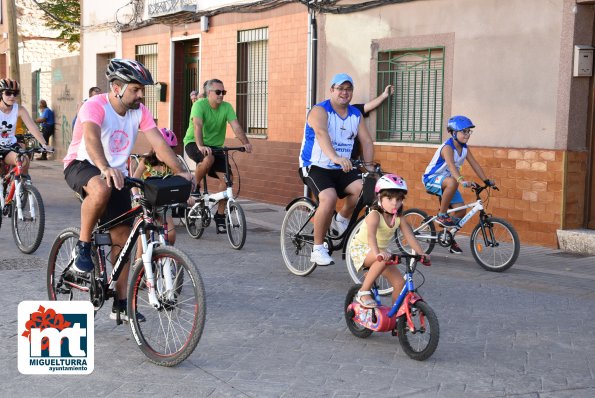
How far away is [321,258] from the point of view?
8.23 metres

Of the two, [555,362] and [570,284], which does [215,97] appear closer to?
[570,284]

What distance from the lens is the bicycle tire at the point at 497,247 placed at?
9.28 m

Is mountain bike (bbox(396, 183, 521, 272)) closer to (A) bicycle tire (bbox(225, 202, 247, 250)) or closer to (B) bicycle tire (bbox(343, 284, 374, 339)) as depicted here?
(A) bicycle tire (bbox(225, 202, 247, 250))

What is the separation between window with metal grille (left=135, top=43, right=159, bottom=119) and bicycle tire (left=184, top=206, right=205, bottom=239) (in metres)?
9.77

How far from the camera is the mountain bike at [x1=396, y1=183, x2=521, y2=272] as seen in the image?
30.6 ft

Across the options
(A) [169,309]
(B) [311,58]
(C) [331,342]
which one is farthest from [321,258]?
(B) [311,58]

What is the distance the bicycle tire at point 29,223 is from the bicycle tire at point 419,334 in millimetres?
5024

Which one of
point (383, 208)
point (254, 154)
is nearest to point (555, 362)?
point (383, 208)

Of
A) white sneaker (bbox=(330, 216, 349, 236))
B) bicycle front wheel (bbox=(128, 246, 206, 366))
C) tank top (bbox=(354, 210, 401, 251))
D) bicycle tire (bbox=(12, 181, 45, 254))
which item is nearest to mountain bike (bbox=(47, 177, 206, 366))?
bicycle front wheel (bbox=(128, 246, 206, 366))

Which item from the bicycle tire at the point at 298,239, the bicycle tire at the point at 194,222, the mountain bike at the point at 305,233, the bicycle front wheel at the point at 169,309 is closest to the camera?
the bicycle front wheel at the point at 169,309

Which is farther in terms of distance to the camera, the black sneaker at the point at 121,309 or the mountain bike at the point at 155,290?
the black sneaker at the point at 121,309

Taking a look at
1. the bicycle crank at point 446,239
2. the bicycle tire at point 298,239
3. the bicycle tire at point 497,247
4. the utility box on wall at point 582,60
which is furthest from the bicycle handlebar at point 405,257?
the utility box on wall at point 582,60

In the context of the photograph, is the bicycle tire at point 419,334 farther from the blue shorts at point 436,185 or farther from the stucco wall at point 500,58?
the stucco wall at point 500,58

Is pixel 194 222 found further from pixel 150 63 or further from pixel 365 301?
pixel 150 63
